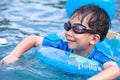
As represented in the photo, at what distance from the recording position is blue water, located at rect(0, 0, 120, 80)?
422 centimetres

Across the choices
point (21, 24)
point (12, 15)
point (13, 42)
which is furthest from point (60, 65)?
point (12, 15)

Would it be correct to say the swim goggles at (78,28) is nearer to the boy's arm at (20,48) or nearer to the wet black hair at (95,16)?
the wet black hair at (95,16)

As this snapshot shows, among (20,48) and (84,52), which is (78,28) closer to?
(84,52)

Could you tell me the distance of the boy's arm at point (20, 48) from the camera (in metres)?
4.26

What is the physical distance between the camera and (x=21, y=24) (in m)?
6.62

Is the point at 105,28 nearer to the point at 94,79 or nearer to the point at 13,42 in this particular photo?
the point at 94,79

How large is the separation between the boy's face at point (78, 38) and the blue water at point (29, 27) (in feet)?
1.24

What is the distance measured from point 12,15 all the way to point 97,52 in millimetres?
3168

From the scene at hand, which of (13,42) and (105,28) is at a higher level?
(105,28)

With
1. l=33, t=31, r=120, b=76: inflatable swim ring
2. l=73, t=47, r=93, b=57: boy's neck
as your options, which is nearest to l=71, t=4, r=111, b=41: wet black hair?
l=73, t=47, r=93, b=57: boy's neck

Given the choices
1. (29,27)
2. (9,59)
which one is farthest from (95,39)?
(29,27)

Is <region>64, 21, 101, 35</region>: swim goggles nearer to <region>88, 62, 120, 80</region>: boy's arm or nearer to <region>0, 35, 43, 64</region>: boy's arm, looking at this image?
<region>88, 62, 120, 80</region>: boy's arm

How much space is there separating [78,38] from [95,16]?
0.31 metres

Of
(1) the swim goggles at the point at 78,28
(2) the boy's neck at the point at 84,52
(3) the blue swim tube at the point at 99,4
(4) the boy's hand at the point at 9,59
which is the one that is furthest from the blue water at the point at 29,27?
(3) the blue swim tube at the point at 99,4
